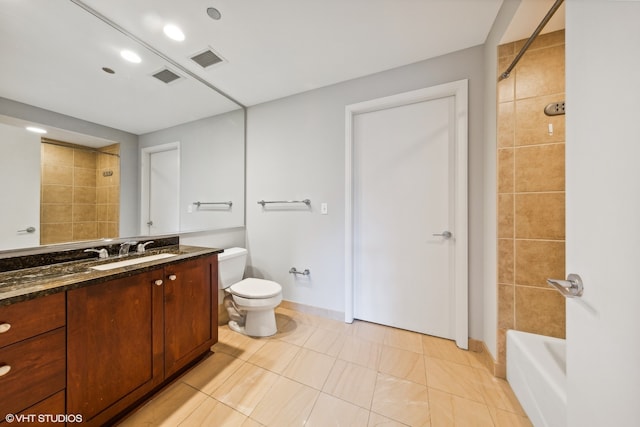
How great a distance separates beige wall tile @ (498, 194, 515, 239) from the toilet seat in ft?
5.59

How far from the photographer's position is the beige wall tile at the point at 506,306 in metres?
1.38

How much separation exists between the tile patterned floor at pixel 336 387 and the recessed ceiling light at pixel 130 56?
227 centimetres

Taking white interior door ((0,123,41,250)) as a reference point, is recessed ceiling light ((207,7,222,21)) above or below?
above

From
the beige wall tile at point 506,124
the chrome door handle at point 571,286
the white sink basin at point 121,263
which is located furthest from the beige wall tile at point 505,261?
the white sink basin at point 121,263

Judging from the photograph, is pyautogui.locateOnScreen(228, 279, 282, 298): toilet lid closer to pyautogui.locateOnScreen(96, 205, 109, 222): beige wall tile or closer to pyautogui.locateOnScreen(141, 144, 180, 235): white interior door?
pyautogui.locateOnScreen(141, 144, 180, 235): white interior door

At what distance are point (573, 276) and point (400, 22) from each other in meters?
1.68

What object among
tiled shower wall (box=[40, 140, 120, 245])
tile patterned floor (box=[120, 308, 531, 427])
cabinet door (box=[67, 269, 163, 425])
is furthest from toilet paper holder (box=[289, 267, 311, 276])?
tiled shower wall (box=[40, 140, 120, 245])

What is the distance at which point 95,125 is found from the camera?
146 centimetres

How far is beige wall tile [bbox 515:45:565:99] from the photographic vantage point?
4.30 feet

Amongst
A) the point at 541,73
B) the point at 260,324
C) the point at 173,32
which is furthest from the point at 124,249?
the point at 541,73

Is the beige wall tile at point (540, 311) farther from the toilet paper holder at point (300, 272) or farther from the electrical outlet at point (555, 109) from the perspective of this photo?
the toilet paper holder at point (300, 272)

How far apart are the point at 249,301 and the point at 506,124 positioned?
7.36ft

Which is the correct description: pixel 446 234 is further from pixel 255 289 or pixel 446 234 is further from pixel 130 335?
pixel 130 335

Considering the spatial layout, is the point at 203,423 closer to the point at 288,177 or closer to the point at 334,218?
the point at 334,218
